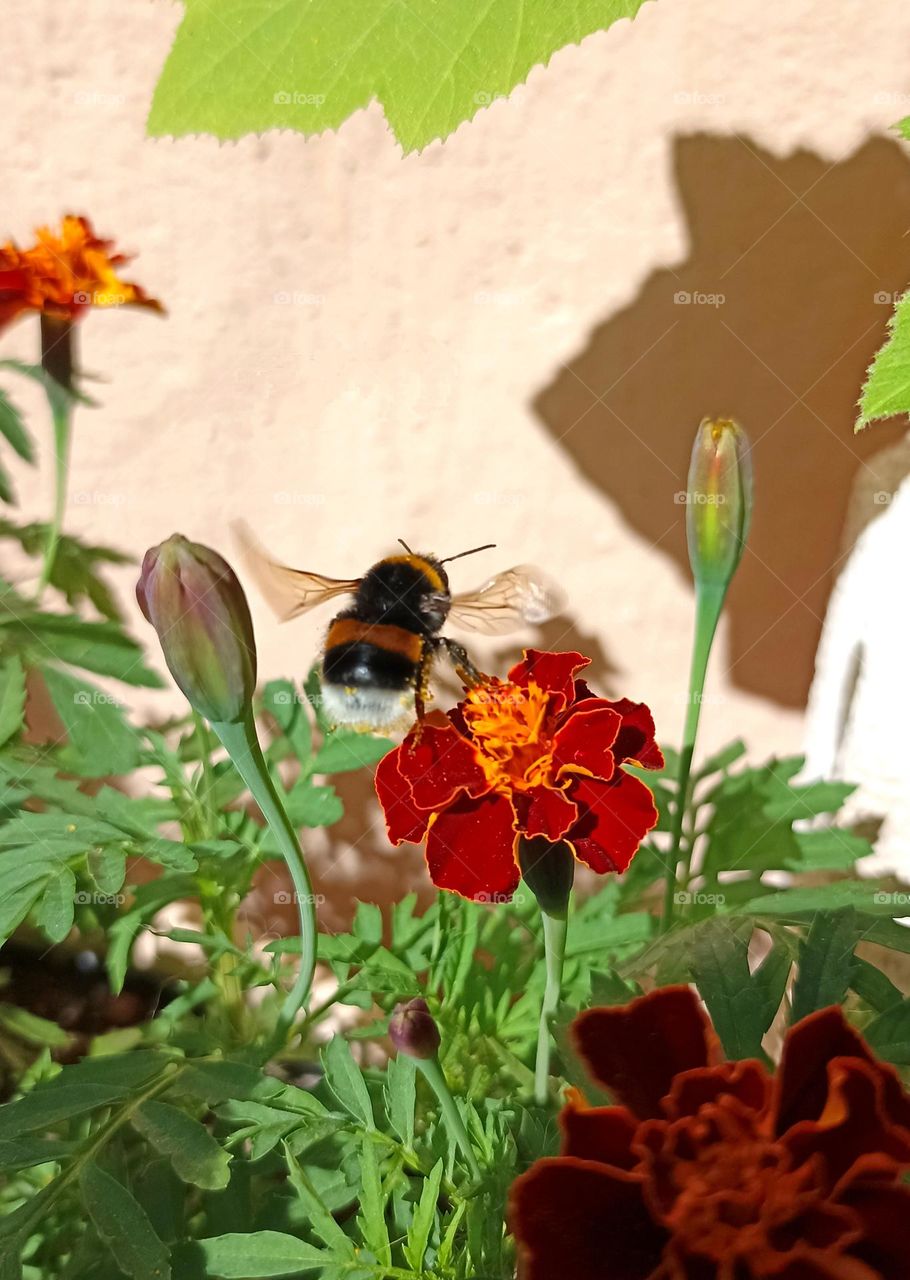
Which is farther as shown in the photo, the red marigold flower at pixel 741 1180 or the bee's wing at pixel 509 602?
the bee's wing at pixel 509 602

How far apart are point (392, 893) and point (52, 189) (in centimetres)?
66

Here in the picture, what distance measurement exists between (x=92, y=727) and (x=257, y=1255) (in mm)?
327

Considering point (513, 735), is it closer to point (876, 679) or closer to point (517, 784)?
point (517, 784)

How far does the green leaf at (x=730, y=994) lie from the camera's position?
0.35m

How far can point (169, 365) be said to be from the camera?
812 mm

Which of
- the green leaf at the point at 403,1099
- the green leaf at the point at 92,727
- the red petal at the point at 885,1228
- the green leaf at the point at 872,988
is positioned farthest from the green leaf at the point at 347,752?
the red petal at the point at 885,1228

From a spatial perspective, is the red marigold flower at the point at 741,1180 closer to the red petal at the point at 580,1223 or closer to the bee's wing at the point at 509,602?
the red petal at the point at 580,1223

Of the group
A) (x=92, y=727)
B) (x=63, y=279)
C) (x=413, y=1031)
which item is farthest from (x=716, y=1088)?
(x=63, y=279)

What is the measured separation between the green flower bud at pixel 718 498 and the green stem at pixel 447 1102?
249 millimetres

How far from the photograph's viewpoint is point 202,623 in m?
0.38

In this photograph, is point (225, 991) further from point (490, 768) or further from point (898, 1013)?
point (898, 1013)

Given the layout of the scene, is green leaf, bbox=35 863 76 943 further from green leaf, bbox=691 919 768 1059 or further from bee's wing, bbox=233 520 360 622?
green leaf, bbox=691 919 768 1059

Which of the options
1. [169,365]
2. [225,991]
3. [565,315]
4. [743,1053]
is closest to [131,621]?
Result: [169,365]

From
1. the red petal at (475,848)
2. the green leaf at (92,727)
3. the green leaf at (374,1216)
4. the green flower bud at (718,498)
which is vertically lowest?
the green leaf at (374,1216)
